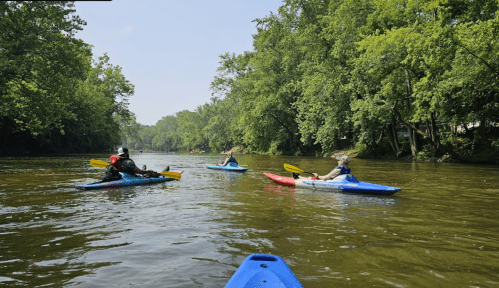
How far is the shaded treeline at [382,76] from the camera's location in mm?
17375

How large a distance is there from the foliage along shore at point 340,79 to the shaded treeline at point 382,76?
0.28 ft

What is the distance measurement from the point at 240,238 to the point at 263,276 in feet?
6.83

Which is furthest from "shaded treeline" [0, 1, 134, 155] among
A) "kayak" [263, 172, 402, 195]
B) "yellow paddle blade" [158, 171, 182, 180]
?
"kayak" [263, 172, 402, 195]

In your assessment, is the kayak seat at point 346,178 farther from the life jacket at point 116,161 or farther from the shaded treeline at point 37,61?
Answer: the shaded treeline at point 37,61

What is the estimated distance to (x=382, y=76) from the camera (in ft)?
72.6

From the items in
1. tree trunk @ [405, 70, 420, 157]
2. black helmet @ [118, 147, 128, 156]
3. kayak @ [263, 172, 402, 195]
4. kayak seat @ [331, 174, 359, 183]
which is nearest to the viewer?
kayak @ [263, 172, 402, 195]

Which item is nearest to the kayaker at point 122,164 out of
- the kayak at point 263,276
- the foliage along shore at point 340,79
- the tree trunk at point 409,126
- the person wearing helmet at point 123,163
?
the person wearing helmet at point 123,163

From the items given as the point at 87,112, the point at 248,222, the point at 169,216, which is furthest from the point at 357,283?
the point at 87,112

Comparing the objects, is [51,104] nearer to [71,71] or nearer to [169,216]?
[71,71]

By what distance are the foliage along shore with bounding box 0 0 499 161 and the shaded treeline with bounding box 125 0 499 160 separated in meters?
0.09

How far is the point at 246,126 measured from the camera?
43312 millimetres

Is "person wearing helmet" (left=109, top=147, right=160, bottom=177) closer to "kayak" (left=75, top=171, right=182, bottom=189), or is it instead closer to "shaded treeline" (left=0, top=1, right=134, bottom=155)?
"kayak" (left=75, top=171, right=182, bottom=189)

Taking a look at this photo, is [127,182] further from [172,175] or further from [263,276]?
[263,276]

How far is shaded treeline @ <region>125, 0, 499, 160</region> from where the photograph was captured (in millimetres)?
17375
